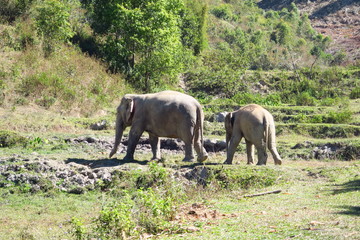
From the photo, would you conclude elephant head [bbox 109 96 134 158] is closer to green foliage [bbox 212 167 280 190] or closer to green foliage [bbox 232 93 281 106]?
green foliage [bbox 212 167 280 190]

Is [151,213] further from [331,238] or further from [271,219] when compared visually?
[331,238]

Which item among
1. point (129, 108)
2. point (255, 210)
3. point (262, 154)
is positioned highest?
point (129, 108)

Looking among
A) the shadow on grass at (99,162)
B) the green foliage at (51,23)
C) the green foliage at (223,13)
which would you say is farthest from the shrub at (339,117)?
the green foliage at (223,13)

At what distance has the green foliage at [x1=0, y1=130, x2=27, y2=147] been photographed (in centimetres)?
1948

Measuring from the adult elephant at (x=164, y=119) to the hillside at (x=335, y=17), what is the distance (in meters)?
55.1

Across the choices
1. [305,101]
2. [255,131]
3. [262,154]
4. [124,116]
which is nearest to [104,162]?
[124,116]

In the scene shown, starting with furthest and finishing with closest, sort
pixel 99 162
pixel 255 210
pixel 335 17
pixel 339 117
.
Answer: pixel 335 17 → pixel 339 117 → pixel 99 162 → pixel 255 210

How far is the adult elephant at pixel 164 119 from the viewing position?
55.5 ft

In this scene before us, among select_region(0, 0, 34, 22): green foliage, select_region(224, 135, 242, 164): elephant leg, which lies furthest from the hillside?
select_region(224, 135, 242, 164): elephant leg

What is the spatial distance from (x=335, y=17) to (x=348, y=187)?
240ft

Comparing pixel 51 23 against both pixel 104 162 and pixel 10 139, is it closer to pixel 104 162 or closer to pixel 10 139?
pixel 10 139

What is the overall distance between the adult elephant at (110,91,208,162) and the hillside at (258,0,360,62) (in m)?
55.1

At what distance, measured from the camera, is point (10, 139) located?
19.5 m

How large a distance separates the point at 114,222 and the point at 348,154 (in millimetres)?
12723
